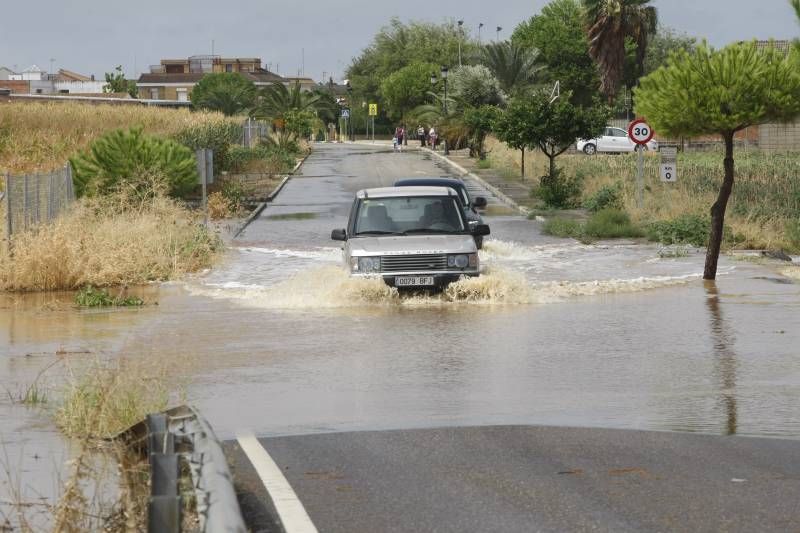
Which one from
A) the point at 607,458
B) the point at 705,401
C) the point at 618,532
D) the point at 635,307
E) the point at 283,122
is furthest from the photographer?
the point at 283,122

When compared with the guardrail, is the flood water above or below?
below

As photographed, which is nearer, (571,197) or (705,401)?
(705,401)

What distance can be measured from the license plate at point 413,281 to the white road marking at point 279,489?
9435mm

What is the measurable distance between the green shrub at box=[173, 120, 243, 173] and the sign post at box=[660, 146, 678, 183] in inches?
724

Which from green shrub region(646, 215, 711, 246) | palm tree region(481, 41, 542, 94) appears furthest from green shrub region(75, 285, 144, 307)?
palm tree region(481, 41, 542, 94)

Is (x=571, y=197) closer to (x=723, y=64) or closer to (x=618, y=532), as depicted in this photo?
(x=723, y=64)

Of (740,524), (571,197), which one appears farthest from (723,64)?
(571,197)

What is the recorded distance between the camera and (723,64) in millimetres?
21156

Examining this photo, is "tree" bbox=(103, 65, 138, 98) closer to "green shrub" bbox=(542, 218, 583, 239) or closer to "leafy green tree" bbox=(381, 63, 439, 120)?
"leafy green tree" bbox=(381, 63, 439, 120)

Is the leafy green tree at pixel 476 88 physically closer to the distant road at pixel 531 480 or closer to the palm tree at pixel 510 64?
the palm tree at pixel 510 64

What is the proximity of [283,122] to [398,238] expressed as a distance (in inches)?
2749

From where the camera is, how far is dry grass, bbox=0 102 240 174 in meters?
36.4

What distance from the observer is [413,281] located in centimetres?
1925

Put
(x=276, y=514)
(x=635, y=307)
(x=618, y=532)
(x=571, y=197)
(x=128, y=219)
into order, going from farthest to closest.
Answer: (x=571, y=197) → (x=128, y=219) → (x=635, y=307) → (x=276, y=514) → (x=618, y=532)
